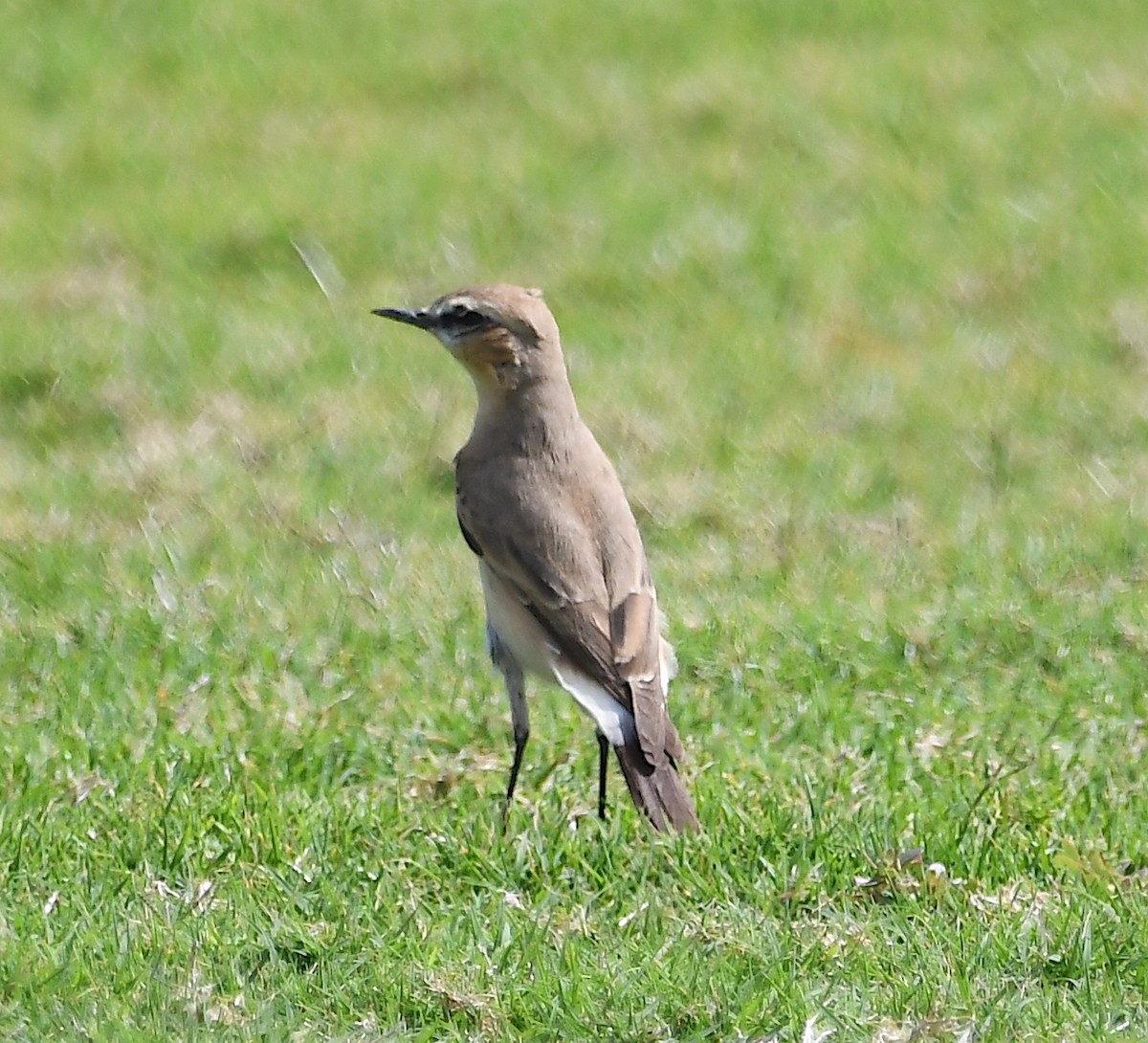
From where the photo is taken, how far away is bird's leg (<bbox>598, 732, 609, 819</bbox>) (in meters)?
5.83

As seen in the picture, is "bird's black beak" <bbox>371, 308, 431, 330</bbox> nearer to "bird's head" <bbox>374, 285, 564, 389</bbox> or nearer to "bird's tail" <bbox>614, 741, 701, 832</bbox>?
"bird's head" <bbox>374, 285, 564, 389</bbox>

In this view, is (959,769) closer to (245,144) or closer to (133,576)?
(133,576)

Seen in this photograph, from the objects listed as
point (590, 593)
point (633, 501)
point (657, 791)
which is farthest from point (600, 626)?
point (633, 501)

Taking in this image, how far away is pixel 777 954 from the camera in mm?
4902

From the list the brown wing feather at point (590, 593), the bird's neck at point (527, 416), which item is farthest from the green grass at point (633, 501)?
the bird's neck at point (527, 416)

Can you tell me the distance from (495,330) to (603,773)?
4.09ft

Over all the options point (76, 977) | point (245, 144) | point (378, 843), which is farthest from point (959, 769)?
point (245, 144)

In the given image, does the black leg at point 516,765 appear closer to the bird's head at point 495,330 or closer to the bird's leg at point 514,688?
the bird's leg at point 514,688

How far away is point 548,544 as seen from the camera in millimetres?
5988

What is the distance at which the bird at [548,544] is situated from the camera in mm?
5758

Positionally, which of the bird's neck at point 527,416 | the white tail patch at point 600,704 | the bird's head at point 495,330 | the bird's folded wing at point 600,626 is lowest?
the white tail patch at point 600,704

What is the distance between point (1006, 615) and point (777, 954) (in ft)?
8.59

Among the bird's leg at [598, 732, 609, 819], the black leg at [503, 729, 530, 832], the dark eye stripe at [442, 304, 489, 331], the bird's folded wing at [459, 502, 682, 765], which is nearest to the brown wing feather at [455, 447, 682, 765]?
the bird's folded wing at [459, 502, 682, 765]

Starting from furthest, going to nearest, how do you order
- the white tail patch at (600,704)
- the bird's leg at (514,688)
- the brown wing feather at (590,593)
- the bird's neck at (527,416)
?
the bird's neck at (527,416)
the bird's leg at (514,688)
the brown wing feather at (590,593)
the white tail patch at (600,704)
